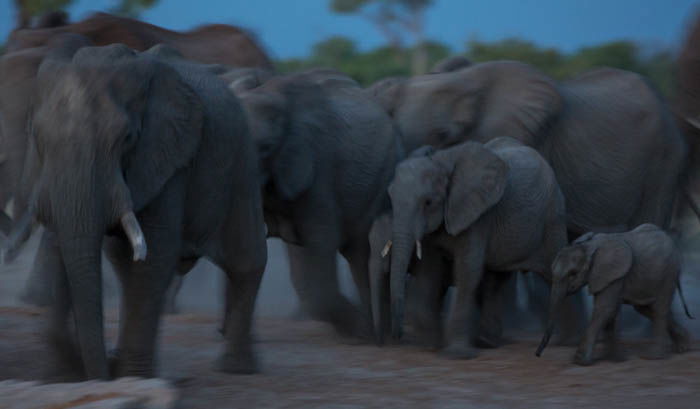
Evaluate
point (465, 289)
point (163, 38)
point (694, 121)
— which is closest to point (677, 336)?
point (465, 289)

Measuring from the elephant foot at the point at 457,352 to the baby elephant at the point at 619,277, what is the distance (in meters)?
0.30

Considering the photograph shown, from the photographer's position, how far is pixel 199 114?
4.56 m

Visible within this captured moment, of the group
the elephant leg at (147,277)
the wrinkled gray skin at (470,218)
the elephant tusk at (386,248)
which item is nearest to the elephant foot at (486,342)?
the wrinkled gray skin at (470,218)

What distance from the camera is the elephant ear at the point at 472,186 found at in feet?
19.7

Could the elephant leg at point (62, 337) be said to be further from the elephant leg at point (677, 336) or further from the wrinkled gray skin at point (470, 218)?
Answer: the elephant leg at point (677, 336)

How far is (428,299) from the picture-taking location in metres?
6.23

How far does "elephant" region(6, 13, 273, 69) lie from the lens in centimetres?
759

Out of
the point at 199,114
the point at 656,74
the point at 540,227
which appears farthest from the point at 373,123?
the point at 656,74

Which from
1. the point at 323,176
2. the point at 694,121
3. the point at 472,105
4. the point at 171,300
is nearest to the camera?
the point at 323,176

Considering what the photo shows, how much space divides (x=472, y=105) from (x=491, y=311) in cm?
131

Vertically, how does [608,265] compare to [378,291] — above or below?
above

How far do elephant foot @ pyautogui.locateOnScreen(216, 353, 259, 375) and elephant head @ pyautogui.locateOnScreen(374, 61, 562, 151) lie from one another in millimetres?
2332

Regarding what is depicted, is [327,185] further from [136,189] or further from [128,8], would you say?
[128,8]

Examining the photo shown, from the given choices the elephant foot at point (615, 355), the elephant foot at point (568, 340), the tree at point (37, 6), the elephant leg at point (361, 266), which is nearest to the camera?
the elephant foot at point (615, 355)
